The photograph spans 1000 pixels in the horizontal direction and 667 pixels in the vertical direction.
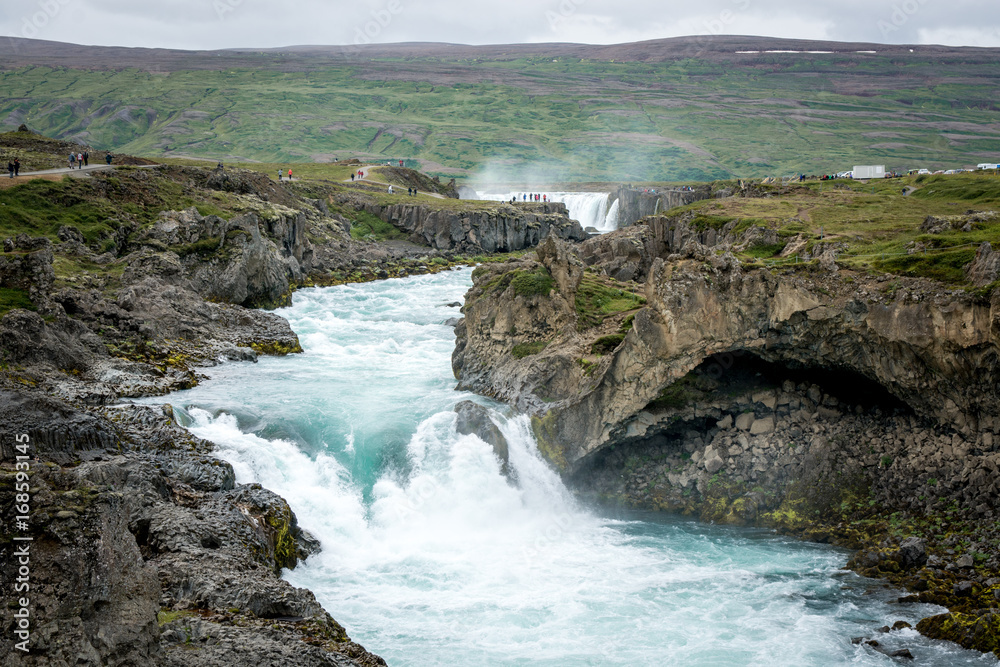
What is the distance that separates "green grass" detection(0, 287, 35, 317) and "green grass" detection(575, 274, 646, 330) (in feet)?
74.1

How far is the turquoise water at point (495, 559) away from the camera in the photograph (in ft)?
56.5

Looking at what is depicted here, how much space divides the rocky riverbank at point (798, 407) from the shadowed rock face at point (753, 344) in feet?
0.16

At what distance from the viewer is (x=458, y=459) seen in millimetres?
25734

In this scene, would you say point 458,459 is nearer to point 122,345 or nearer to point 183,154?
point 122,345

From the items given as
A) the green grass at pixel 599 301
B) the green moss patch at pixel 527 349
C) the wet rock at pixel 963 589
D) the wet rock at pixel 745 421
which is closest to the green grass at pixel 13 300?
the green moss patch at pixel 527 349

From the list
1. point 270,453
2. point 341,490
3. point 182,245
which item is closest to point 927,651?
point 341,490

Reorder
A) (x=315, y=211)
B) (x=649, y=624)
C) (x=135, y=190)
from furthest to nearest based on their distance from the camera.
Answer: (x=315, y=211), (x=135, y=190), (x=649, y=624)

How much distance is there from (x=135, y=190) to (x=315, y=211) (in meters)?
26.8

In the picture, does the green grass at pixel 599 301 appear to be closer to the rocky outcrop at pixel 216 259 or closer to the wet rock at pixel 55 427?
the wet rock at pixel 55 427

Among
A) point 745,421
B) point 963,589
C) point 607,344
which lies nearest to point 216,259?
point 607,344

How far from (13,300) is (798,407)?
101ft

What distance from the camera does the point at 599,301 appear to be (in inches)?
1232

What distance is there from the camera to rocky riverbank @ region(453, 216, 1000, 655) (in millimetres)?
20406

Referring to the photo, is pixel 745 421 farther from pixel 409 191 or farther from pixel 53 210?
pixel 409 191
